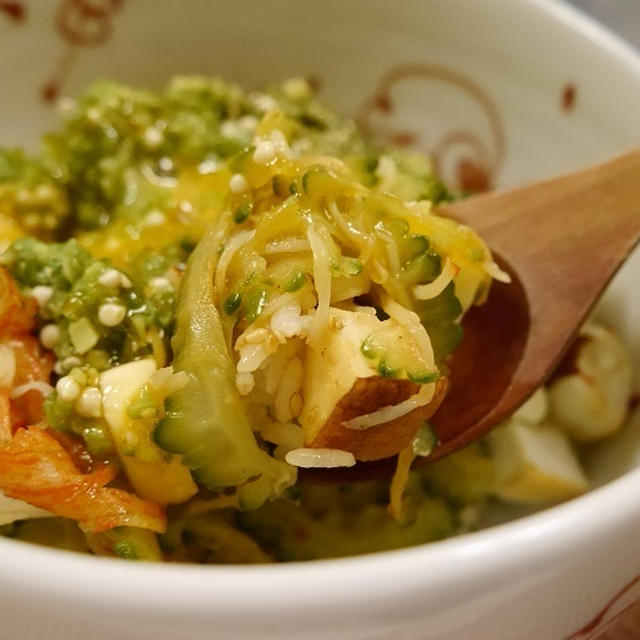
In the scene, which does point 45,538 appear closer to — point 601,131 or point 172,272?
point 172,272

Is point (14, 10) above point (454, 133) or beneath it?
beneath

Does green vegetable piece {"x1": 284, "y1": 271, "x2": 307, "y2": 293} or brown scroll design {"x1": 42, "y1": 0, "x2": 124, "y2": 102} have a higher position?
green vegetable piece {"x1": 284, "y1": 271, "x2": 307, "y2": 293}

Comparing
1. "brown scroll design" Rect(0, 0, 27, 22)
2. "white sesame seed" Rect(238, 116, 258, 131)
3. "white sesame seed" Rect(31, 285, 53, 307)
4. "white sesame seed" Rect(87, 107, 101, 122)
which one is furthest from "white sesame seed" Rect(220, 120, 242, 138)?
"white sesame seed" Rect(31, 285, 53, 307)

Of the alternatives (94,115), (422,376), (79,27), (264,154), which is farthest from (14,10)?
(422,376)

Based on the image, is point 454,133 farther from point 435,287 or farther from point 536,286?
point 435,287

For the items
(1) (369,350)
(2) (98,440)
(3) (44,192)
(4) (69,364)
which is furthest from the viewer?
(3) (44,192)

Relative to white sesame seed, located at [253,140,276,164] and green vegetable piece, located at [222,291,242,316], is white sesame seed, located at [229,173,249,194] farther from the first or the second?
green vegetable piece, located at [222,291,242,316]
